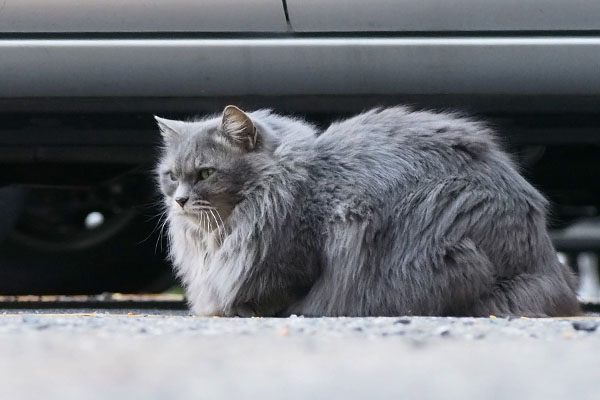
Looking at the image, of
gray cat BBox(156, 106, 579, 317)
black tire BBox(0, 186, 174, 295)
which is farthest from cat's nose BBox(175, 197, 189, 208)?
black tire BBox(0, 186, 174, 295)

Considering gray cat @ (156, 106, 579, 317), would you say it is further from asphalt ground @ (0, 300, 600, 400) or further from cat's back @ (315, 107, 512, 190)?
asphalt ground @ (0, 300, 600, 400)

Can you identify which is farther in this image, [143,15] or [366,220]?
[143,15]

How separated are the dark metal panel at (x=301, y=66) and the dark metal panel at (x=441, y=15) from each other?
0.05 meters

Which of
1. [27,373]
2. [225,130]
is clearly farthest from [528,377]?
[225,130]

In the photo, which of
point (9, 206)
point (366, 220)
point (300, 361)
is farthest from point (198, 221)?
point (9, 206)

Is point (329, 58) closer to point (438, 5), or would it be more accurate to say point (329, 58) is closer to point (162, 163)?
point (438, 5)

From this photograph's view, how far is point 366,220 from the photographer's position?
2.75 metres

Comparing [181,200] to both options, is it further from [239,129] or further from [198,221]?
[239,129]

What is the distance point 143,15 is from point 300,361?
1818mm

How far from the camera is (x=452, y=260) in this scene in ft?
8.70

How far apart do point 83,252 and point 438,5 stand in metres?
2.34

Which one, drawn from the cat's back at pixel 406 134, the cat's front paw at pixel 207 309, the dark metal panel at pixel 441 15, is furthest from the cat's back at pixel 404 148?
the cat's front paw at pixel 207 309

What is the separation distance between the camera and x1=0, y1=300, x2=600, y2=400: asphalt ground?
1.40 m

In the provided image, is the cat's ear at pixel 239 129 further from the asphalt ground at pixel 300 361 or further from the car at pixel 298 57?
the asphalt ground at pixel 300 361
